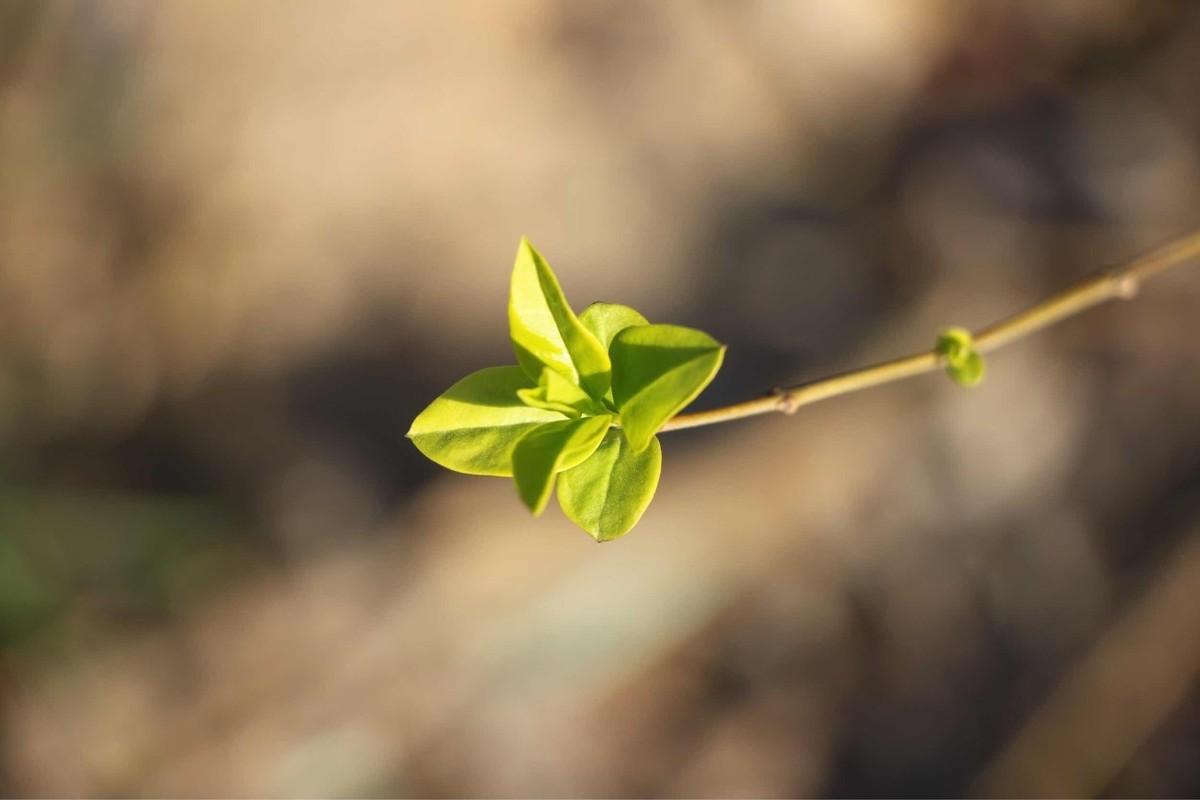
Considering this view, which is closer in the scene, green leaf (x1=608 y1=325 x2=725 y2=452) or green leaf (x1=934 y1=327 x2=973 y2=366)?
green leaf (x1=608 y1=325 x2=725 y2=452)

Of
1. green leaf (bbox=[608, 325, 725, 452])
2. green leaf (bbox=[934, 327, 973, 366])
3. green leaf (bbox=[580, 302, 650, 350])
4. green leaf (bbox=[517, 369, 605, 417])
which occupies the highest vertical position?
green leaf (bbox=[934, 327, 973, 366])

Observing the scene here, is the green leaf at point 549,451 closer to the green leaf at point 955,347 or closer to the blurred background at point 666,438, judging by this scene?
the green leaf at point 955,347

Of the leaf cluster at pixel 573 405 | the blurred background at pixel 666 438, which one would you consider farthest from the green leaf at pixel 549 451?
the blurred background at pixel 666 438

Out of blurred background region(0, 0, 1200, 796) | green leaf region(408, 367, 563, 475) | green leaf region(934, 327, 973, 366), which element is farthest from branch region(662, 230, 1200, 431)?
blurred background region(0, 0, 1200, 796)

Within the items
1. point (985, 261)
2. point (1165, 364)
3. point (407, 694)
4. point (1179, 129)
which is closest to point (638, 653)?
point (407, 694)

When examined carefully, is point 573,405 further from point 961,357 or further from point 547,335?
point 961,357

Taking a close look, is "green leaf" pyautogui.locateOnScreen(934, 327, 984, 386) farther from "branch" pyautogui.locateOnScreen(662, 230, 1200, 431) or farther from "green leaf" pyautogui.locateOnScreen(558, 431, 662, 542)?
"green leaf" pyautogui.locateOnScreen(558, 431, 662, 542)

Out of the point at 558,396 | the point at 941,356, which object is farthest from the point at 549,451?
the point at 941,356
